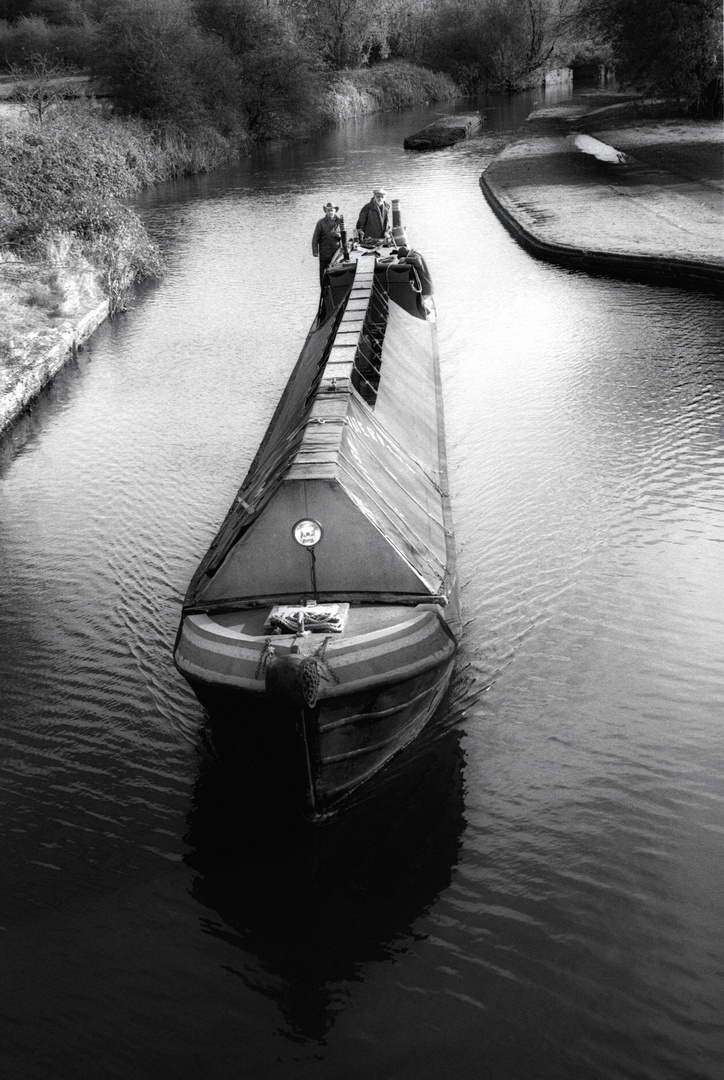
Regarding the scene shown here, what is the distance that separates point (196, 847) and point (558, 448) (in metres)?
9.88

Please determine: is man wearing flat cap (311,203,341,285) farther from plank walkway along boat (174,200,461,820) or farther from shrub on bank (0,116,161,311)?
plank walkway along boat (174,200,461,820)

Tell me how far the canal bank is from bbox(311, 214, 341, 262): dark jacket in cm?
917

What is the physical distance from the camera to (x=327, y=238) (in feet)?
69.3

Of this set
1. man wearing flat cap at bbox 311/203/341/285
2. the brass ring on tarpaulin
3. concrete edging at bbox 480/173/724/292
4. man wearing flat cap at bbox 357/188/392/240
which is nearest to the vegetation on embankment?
man wearing flat cap at bbox 311/203/341/285

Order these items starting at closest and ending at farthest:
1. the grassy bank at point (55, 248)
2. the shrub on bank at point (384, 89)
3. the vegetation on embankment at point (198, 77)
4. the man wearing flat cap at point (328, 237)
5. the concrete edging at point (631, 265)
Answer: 1. the man wearing flat cap at point (328, 237)
2. the grassy bank at point (55, 248)
3. the concrete edging at point (631, 265)
4. the vegetation on embankment at point (198, 77)
5. the shrub on bank at point (384, 89)

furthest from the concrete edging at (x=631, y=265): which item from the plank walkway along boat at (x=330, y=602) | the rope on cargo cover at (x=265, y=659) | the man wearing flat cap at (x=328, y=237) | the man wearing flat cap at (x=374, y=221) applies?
the rope on cargo cover at (x=265, y=659)

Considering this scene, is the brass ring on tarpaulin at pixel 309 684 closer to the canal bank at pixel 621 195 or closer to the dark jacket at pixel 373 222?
the dark jacket at pixel 373 222

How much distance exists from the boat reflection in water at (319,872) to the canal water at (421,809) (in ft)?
0.08

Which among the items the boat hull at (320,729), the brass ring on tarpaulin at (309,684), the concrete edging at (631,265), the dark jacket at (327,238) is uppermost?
the dark jacket at (327,238)

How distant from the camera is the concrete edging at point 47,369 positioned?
61.2ft

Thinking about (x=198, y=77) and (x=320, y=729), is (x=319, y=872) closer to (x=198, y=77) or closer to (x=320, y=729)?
(x=320, y=729)

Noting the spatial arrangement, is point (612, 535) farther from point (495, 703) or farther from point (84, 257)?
point (84, 257)

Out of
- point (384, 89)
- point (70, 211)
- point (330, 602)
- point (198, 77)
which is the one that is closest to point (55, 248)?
point (70, 211)

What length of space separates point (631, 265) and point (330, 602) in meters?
20.4
